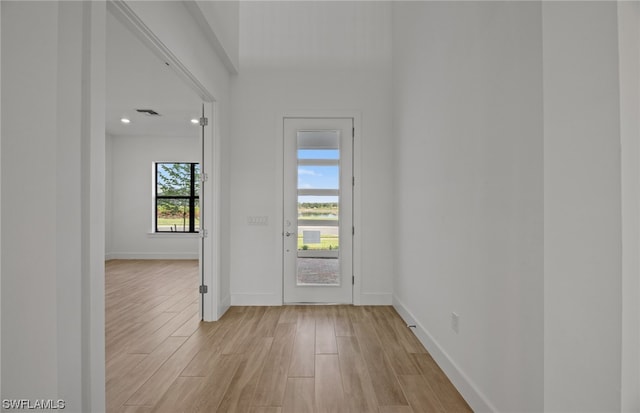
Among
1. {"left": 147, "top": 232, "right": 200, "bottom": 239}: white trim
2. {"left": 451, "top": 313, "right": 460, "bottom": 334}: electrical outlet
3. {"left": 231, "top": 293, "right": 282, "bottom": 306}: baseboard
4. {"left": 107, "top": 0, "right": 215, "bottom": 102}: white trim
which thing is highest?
{"left": 107, "top": 0, "right": 215, "bottom": 102}: white trim

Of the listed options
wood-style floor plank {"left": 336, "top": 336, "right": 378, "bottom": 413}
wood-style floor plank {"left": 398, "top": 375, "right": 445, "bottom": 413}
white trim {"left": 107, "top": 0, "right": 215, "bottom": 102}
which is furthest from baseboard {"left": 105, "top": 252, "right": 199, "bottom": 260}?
wood-style floor plank {"left": 398, "top": 375, "right": 445, "bottom": 413}

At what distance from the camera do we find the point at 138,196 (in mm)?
7387

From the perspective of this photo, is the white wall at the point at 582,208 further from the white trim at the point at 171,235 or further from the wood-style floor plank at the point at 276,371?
the white trim at the point at 171,235

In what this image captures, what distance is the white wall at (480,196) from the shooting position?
4.52 ft

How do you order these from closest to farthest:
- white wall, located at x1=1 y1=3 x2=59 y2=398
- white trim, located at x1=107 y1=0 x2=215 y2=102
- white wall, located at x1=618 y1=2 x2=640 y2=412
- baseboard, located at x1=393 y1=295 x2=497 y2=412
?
white wall, located at x1=618 y1=2 x2=640 y2=412, white wall, located at x1=1 y1=3 x2=59 y2=398, white trim, located at x1=107 y1=0 x2=215 y2=102, baseboard, located at x1=393 y1=295 x2=497 y2=412

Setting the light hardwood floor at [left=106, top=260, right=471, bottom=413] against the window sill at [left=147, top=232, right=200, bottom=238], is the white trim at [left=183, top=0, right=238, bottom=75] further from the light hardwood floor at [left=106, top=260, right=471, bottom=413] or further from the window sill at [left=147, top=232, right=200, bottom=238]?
the window sill at [left=147, top=232, right=200, bottom=238]

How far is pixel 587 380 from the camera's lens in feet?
2.91

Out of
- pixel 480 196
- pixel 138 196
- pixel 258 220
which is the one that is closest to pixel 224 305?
pixel 258 220

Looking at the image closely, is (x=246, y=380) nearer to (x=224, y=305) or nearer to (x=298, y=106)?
(x=224, y=305)

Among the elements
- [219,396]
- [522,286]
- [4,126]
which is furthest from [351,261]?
[4,126]

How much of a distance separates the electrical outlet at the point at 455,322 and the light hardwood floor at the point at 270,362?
355 mm

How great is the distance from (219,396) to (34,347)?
3.63ft

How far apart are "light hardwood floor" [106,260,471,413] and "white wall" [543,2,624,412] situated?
115 centimetres

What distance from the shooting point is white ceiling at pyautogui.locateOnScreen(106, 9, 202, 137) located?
3.32m
